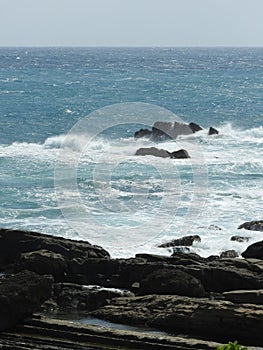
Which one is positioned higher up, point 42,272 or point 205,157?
point 205,157

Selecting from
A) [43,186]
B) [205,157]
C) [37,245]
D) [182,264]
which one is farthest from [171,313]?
[205,157]

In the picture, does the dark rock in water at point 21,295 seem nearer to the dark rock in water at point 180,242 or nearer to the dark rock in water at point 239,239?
the dark rock in water at point 180,242

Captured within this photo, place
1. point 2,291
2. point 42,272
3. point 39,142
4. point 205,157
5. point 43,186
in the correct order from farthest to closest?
1. point 39,142
2. point 205,157
3. point 43,186
4. point 42,272
5. point 2,291

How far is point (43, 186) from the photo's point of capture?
36906 mm

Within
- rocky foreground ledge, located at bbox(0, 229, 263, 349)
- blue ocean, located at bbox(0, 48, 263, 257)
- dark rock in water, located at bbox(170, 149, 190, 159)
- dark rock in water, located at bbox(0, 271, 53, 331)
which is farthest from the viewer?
dark rock in water, located at bbox(170, 149, 190, 159)

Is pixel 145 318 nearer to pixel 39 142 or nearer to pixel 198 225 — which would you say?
pixel 198 225

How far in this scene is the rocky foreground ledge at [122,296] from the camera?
16.8 meters

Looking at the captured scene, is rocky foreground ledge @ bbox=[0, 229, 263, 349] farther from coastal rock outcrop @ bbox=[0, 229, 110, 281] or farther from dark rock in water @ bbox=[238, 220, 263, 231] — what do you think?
dark rock in water @ bbox=[238, 220, 263, 231]

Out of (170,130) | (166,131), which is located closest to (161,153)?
(166,131)

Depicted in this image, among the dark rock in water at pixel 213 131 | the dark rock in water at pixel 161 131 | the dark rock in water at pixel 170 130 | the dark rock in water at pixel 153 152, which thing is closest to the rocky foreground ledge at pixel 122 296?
the dark rock in water at pixel 153 152

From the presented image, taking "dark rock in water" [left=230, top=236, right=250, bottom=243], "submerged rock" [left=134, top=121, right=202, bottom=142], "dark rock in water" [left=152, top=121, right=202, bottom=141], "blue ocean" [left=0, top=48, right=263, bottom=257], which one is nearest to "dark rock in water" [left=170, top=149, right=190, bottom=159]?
"blue ocean" [left=0, top=48, right=263, bottom=257]

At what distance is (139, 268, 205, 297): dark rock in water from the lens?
19.2 meters

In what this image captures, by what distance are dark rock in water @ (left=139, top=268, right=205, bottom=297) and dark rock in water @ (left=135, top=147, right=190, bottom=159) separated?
2473 centimetres

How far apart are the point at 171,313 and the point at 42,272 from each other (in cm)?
449
